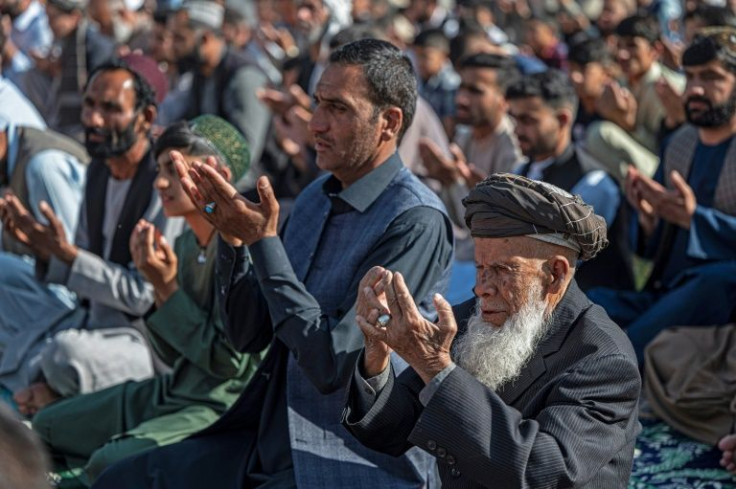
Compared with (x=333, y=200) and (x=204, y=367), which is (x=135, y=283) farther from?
(x=333, y=200)

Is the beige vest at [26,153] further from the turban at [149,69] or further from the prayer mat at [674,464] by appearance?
the prayer mat at [674,464]

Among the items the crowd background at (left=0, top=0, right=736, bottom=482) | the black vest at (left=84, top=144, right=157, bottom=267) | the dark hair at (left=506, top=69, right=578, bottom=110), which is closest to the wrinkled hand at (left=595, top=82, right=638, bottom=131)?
the crowd background at (left=0, top=0, right=736, bottom=482)

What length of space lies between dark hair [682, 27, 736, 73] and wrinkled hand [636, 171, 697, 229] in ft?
2.53

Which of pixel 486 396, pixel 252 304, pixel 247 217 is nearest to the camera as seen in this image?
pixel 486 396

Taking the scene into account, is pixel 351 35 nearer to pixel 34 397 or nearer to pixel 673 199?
pixel 673 199

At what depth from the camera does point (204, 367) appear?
14.8 feet

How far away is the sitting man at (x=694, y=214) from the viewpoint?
5.21m

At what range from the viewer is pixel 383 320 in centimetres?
299

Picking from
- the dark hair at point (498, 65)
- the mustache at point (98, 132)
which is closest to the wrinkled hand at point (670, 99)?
the dark hair at point (498, 65)

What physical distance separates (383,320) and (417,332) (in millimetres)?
220

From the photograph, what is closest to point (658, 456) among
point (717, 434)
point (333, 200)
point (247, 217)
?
point (717, 434)

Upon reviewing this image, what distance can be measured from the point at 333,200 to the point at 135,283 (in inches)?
62.1

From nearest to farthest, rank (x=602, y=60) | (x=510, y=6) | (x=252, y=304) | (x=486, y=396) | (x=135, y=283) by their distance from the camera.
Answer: (x=486, y=396) → (x=252, y=304) → (x=135, y=283) → (x=602, y=60) → (x=510, y=6)

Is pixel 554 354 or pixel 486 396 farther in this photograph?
pixel 554 354
